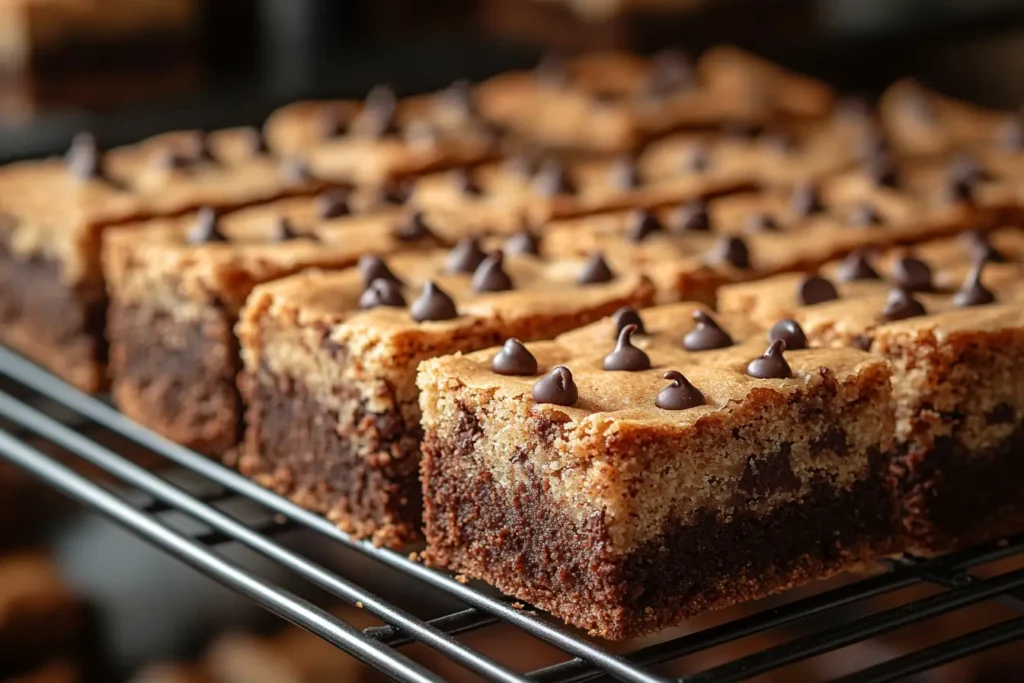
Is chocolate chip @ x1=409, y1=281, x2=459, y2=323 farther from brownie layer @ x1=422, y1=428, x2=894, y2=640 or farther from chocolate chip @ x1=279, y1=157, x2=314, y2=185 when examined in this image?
chocolate chip @ x1=279, y1=157, x2=314, y2=185

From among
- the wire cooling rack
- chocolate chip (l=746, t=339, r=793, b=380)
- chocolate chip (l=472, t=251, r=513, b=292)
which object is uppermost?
chocolate chip (l=472, t=251, r=513, b=292)

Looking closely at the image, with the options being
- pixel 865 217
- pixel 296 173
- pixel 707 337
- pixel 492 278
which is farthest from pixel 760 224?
pixel 296 173

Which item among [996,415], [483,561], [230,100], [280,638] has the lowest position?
[280,638]

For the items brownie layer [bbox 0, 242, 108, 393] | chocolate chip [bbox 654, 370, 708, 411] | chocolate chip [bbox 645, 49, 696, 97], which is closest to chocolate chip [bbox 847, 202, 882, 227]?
chocolate chip [bbox 654, 370, 708, 411]

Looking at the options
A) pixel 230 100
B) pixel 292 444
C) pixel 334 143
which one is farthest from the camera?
pixel 230 100

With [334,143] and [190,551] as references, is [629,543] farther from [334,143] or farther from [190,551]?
[334,143]

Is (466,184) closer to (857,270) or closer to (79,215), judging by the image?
(79,215)

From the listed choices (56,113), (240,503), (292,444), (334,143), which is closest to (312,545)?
(240,503)
